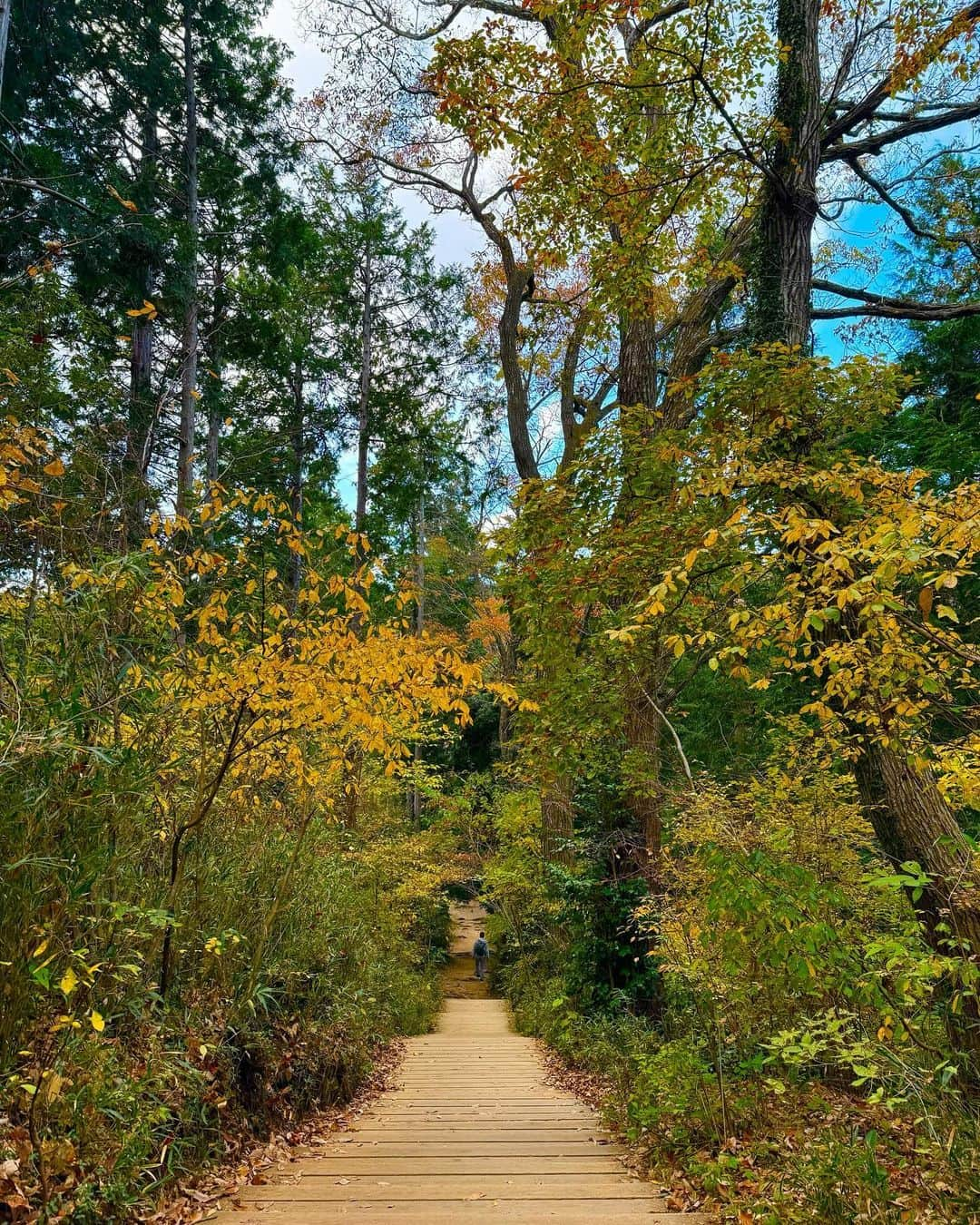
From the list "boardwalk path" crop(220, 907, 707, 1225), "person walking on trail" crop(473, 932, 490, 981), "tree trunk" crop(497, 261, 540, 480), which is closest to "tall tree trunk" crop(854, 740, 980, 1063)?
"boardwalk path" crop(220, 907, 707, 1225)

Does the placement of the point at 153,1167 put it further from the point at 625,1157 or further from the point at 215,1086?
the point at 625,1157

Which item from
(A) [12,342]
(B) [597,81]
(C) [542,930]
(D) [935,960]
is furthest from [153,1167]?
(C) [542,930]

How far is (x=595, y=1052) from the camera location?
6.53 meters

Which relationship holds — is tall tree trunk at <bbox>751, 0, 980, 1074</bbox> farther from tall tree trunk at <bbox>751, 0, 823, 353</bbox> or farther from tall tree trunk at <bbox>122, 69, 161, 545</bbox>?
tall tree trunk at <bbox>122, 69, 161, 545</bbox>

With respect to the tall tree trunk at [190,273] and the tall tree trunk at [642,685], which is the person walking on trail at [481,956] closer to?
the tall tree trunk at [642,685]

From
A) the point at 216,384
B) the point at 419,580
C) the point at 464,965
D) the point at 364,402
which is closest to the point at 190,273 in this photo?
the point at 216,384

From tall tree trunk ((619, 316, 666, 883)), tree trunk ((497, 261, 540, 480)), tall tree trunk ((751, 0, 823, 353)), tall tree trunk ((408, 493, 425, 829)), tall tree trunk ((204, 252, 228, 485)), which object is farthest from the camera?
tall tree trunk ((408, 493, 425, 829))

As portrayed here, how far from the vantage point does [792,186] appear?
5.34 m

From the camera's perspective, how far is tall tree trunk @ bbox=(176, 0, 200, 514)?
352 inches

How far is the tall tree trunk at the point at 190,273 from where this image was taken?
29.4 feet

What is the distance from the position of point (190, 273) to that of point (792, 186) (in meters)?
7.29

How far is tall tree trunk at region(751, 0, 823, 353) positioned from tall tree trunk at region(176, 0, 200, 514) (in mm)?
6175

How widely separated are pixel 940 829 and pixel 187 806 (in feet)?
14.4

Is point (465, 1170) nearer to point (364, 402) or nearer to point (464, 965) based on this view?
point (364, 402)
